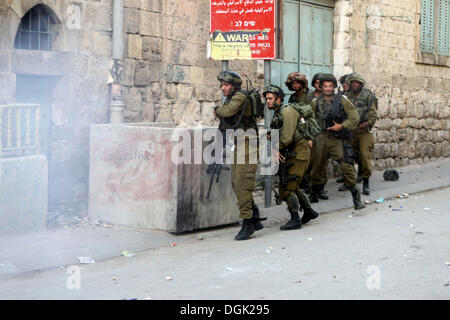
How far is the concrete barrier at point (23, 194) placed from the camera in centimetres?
698

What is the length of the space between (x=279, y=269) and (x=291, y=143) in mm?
2305

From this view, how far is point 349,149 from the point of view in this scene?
9250 millimetres

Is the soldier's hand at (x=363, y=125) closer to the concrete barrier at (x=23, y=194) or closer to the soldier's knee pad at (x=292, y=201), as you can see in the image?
the soldier's knee pad at (x=292, y=201)

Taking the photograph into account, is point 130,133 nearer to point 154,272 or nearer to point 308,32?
point 154,272


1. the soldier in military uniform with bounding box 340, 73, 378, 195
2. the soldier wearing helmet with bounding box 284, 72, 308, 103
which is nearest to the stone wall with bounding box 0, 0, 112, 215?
the soldier wearing helmet with bounding box 284, 72, 308, 103

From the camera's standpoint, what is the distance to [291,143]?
7.94 m

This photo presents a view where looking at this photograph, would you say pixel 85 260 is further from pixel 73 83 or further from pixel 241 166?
pixel 73 83

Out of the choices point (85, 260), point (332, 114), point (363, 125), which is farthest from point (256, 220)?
point (363, 125)

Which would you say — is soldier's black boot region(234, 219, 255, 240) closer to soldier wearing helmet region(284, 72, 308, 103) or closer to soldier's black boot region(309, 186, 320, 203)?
soldier wearing helmet region(284, 72, 308, 103)

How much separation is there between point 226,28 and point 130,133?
2222 millimetres

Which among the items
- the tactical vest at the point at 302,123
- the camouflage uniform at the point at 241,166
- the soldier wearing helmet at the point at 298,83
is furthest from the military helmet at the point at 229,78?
the soldier wearing helmet at the point at 298,83

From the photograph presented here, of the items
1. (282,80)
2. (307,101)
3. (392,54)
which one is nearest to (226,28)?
(307,101)

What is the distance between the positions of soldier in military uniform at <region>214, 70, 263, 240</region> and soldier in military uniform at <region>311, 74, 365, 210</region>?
6.93ft

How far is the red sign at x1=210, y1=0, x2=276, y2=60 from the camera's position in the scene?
9000 millimetres
